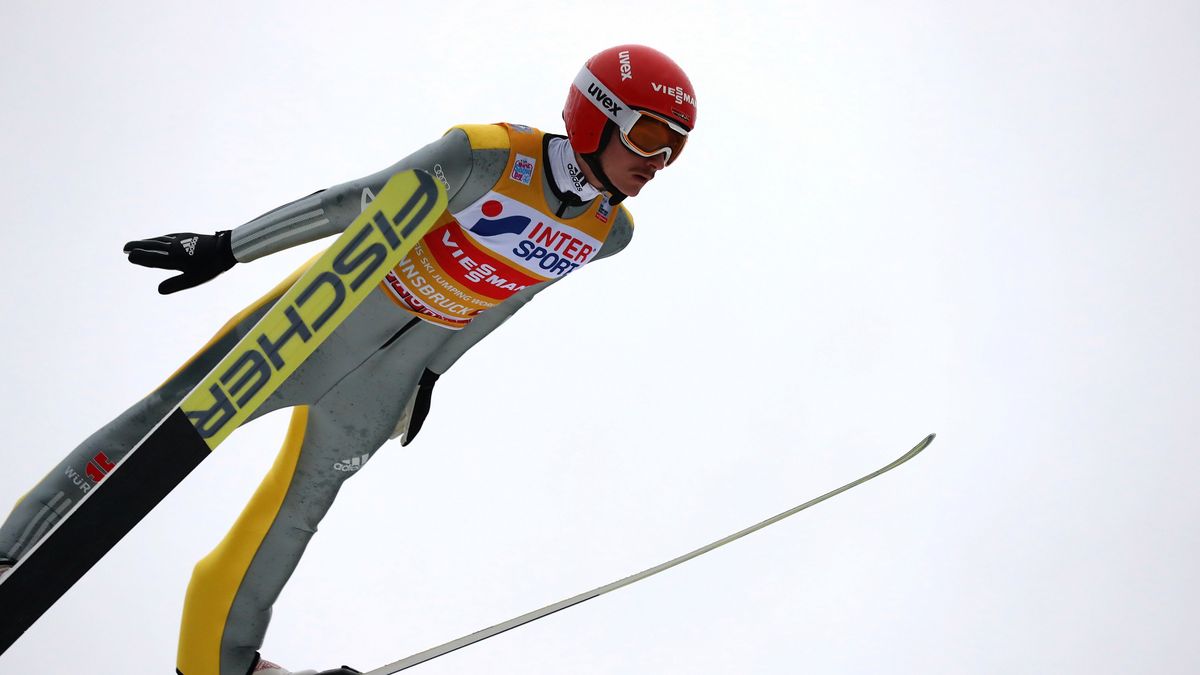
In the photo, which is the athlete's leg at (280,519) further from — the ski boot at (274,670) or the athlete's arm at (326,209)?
the athlete's arm at (326,209)

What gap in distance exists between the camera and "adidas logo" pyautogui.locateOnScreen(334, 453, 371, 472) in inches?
82.1

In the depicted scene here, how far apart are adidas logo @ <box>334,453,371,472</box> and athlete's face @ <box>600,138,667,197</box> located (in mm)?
721

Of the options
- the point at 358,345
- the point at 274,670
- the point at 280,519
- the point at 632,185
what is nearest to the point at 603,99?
the point at 632,185

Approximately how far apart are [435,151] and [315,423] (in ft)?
1.91

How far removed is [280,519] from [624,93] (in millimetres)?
1024

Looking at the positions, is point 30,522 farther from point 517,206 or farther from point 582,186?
point 582,186

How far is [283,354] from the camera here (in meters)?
1.71

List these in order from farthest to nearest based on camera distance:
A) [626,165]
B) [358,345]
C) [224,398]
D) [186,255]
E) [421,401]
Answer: [421,401], [358,345], [626,165], [186,255], [224,398]

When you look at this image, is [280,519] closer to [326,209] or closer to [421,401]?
[421,401]

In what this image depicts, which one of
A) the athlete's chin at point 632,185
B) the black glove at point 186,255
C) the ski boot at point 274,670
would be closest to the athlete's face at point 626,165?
the athlete's chin at point 632,185

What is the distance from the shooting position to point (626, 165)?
6.36 ft

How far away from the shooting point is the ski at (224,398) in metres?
1.66

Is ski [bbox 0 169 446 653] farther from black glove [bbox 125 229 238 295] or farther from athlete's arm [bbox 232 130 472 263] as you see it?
black glove [bbox 125 229 238 295]

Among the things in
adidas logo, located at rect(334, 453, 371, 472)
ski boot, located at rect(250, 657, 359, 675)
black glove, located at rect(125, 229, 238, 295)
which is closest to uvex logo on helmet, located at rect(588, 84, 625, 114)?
black glove, located at rect(125, 229, 238, 295)
